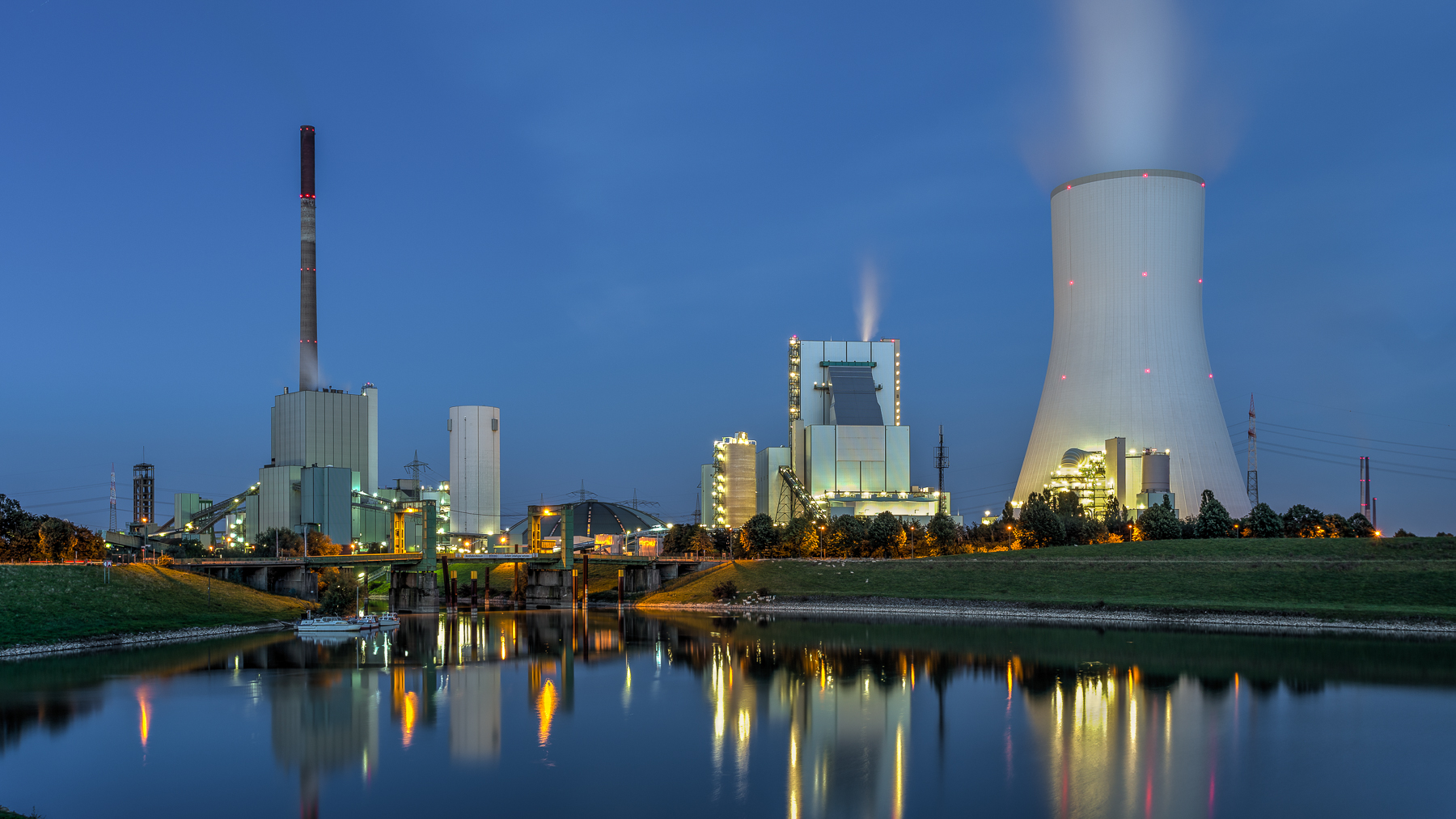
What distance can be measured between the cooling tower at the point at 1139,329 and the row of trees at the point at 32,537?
6219cm

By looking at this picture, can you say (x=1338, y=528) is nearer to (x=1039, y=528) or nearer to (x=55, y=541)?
(x=1039, y=528)

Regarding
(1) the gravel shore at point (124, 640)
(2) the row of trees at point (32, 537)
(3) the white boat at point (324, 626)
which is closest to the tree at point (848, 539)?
(3) the white boat at point (324, 626)

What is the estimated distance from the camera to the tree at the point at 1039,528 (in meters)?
72.2

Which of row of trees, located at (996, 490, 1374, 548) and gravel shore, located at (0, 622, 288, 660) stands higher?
row of trees, located at (996, 490, 1374, 548)

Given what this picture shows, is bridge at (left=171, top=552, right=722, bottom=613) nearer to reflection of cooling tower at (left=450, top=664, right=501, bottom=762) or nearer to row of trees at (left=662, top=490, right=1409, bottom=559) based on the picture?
row of trees at (left=662, top=490, right=1409, bottom=559)

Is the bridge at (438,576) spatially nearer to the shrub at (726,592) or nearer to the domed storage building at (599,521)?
the shrub at (726,592)

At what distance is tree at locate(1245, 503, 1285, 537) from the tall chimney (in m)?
76.4

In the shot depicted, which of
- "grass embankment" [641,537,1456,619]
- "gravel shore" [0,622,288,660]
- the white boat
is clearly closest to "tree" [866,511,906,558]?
"grass embankment" [641,537,1456,619]

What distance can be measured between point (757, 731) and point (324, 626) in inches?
1375

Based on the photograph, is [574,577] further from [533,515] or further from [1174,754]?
[1174,754]

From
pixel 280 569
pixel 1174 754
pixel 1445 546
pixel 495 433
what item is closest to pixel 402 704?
pixel 1174 754

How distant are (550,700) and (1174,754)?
17786 millimetres

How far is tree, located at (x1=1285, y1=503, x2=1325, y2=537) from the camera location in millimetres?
69688

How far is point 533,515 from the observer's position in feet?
327
